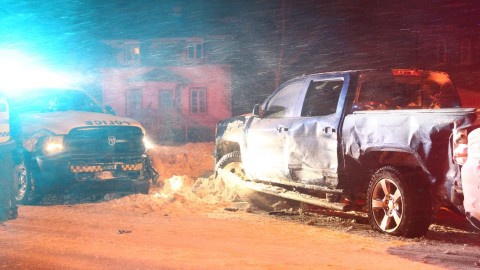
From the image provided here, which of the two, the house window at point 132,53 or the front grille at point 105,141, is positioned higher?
the house window at point 132,53

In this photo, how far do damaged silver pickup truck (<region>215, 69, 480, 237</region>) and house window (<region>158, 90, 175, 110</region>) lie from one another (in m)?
26.5

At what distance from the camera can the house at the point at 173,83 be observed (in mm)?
35938

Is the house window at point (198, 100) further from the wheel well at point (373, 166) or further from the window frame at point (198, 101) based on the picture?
the wheel well at point (373, 166)

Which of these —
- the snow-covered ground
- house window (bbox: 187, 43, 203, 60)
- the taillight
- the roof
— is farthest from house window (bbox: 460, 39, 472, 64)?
the taillight

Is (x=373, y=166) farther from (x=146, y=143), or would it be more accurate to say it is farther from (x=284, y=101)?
(x=146, y=143)

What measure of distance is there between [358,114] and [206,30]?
99.0 ft

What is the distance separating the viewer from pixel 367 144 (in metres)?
7.27

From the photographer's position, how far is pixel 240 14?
3797 centimetres

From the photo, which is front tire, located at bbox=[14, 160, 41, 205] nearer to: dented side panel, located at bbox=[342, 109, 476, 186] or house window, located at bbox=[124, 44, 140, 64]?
dented side panel, located at bbox=[342, 109, 476, 186]

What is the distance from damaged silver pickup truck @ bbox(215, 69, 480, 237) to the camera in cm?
650

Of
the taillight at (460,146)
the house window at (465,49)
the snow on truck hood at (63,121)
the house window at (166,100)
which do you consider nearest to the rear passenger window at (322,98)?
the taillight at (460,146)

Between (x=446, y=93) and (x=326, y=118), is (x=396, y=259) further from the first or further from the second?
(x=446, y=93)

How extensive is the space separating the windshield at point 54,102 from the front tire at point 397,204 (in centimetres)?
641

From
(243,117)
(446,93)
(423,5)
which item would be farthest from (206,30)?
(446,93)
